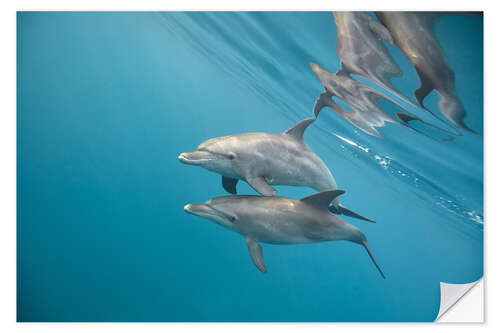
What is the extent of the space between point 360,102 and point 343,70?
4.75 ft

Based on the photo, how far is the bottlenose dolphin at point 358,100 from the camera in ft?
18.6

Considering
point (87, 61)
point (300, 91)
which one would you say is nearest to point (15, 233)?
point (300, 91)

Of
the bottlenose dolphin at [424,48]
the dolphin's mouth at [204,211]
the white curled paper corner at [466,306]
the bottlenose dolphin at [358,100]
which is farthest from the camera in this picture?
the bottlenose dolphin at [358,100]

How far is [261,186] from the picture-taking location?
3.68 m

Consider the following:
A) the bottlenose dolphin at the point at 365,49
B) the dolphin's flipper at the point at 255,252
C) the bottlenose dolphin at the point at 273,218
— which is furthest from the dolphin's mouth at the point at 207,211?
the bottlenose dolphin at the point at 365,49

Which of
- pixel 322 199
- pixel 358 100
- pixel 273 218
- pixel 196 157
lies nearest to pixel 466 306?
pixel 322 199

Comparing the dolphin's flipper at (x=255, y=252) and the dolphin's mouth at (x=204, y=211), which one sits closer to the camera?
the dolphin's flipper at (x=255, y=252)

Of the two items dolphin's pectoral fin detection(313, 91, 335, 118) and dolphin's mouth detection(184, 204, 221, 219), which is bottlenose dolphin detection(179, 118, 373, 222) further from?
dolphin's pectoral fin detection(313, 91, 335, 118)

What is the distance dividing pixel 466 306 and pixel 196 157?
4.84 m

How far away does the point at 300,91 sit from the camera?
8750mm

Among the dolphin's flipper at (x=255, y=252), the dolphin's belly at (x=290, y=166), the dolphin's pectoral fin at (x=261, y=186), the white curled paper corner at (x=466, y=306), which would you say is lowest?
the white curled paper corner at (x=466, y=306)

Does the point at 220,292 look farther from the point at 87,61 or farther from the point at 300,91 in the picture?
the point at 87,61

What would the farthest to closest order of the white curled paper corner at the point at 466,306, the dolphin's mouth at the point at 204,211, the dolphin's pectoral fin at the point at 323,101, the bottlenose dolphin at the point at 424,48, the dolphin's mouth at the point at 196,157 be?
the dolphin's pectoral fin at the point at 323,101, the white curled paper corner at the point at 466,306, the dolphin's mouth at the point at 204,211, the bottlenose dolphin at the point at 424,48, the dolphin's mouth at the point at 196,157

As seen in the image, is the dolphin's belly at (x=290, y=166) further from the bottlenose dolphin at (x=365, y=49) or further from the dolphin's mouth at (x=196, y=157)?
the bottlenose dolphin at (x=365, y=49)
